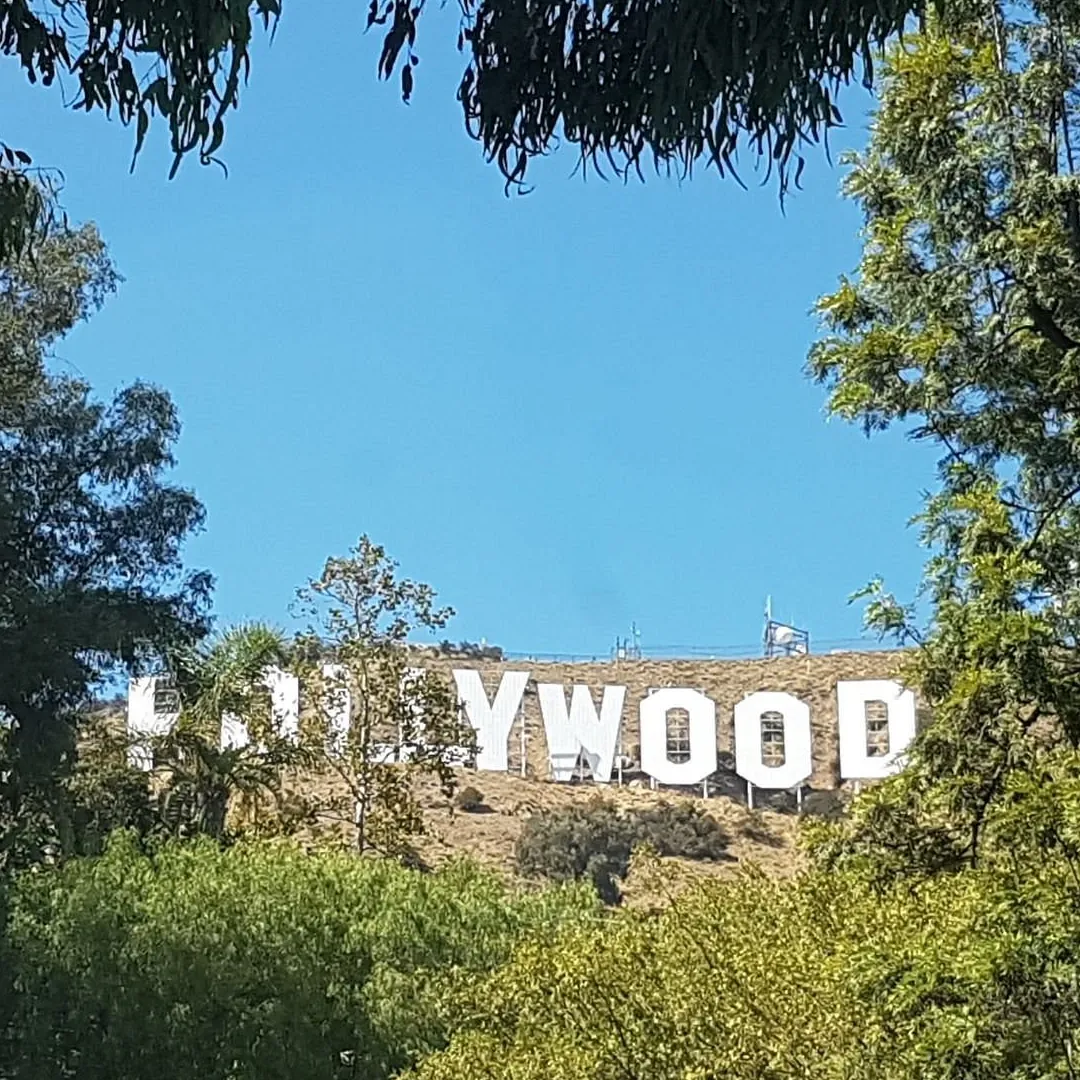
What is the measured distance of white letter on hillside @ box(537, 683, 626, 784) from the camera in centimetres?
3966

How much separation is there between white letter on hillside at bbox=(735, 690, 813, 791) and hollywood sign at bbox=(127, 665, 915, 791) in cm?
2

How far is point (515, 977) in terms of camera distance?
28.8 feet

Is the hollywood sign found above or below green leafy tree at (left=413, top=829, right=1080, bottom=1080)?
above

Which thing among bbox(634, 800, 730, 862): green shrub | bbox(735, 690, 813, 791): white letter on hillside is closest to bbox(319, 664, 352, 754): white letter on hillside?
bbox(634, 800, 730, 862): green shrub

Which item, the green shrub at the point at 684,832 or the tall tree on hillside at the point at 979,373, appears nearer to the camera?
the tall tree on hillside at the point at 979,373

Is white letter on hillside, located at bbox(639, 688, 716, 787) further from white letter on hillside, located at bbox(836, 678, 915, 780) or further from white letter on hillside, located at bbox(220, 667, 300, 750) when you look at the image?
white letter on hillside, located at bbox(220, 667, 300, 750)

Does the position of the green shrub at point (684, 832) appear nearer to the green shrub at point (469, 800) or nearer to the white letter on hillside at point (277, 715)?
the green shrub at point (469, 800)

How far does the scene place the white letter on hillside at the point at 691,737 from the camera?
127ft

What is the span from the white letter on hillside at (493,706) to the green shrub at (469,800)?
34.9 inches

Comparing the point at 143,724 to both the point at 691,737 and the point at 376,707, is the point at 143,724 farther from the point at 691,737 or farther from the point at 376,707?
the point at 691,737

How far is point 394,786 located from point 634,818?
1298 cm

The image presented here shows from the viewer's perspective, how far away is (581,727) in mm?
40062

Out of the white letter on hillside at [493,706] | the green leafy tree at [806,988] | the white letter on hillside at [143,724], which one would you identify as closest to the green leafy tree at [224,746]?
the white letter on hillside at [143,724]

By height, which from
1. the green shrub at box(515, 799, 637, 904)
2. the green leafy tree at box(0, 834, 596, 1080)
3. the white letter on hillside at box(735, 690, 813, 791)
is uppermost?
the white letter on hillside at box(735, 690, 813, 791)
